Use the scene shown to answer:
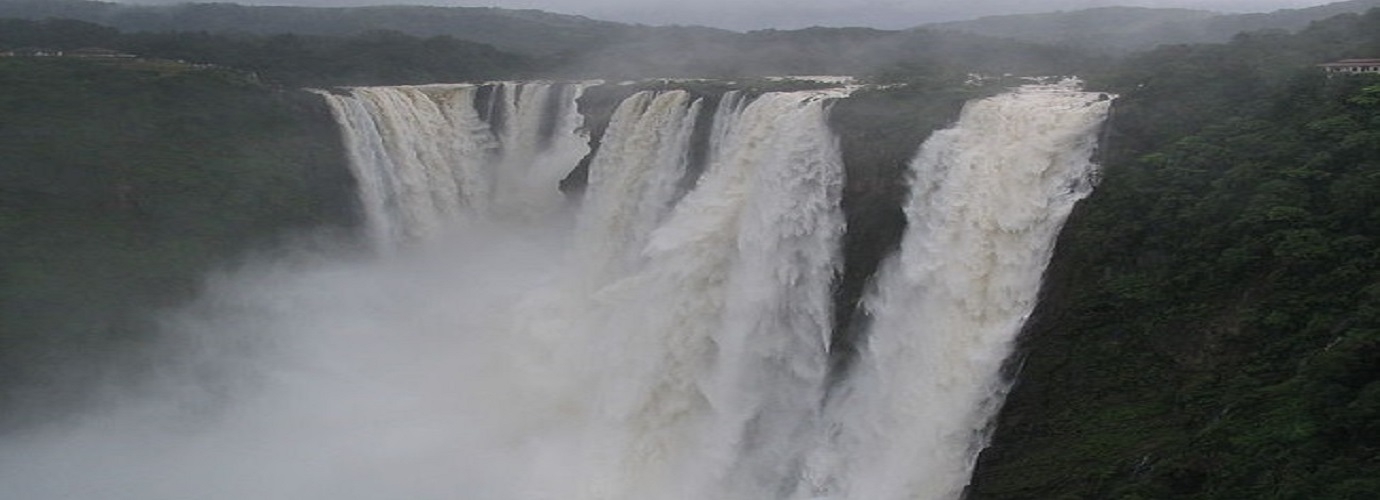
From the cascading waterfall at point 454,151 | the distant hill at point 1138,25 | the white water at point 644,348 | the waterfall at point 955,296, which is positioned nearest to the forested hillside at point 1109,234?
the waterfall at point 955,296

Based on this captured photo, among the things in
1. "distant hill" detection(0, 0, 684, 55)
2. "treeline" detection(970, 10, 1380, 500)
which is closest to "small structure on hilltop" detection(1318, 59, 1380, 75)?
"treeline" detection(970, 10, 1380, 500)

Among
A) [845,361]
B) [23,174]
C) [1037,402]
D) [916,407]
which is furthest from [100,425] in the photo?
[1037,402]

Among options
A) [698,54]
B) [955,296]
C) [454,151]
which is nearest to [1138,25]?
[698,54]

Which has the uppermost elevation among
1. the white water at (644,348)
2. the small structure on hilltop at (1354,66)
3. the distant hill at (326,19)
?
the distant hill at (326,19)

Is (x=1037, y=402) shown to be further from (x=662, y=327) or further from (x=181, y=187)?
(x=181, y=187)

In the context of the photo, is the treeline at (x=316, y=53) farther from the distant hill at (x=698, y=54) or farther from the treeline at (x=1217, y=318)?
the treeline at (x=1217, y=318)

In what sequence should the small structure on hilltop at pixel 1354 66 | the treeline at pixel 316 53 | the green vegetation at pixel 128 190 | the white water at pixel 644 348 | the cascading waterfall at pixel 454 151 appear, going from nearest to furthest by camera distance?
the white water at pixel 644 348
the small structure on hilltop at pixel 1354 66
the green vegetation at pixel 128 190
the cascading waterfall at pixel 454 151
the treeline at pixel 316 53

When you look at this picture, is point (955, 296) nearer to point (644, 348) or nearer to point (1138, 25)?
point (644, 348)
